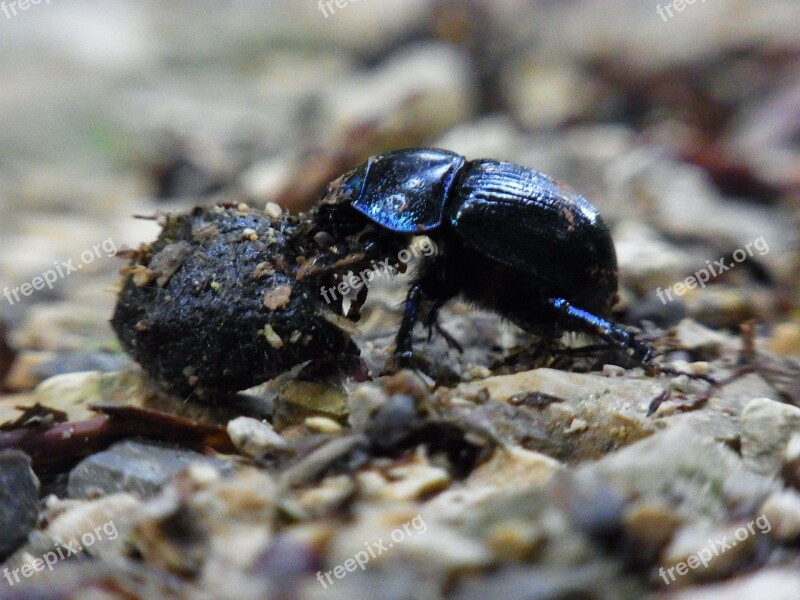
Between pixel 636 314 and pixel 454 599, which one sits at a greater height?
pixel 454 599

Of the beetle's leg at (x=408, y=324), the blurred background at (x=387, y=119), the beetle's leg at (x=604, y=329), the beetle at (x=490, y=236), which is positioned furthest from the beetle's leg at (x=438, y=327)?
the blurred background at (x=387, y=119)

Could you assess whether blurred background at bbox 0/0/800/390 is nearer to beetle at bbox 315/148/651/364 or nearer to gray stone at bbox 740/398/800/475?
beetle at bbox 315/148/651/364

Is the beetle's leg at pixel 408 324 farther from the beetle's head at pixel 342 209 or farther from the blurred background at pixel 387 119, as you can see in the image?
the blurred background at pixel 387 119

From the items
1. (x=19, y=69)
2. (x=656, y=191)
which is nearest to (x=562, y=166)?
(x=656, y=191)

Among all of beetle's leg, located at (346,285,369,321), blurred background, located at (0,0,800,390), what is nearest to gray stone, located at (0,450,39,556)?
beetle's leg, located at (346,285,369,321)

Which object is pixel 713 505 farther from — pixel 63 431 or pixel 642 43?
pixel 642 43

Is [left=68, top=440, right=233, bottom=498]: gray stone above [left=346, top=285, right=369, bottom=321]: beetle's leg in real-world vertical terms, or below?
below

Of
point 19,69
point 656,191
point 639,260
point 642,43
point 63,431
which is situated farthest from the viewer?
point 19,69
